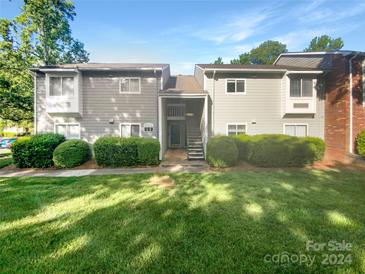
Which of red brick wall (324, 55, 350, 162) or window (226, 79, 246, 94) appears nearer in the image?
red brick wall (324, 55, 350, 162)

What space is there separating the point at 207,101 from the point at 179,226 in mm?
Result: 8895

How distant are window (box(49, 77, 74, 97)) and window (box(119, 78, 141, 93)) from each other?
10.1 ft

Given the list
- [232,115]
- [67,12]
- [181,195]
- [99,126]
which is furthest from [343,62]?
[67,12]

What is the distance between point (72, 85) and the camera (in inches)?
453

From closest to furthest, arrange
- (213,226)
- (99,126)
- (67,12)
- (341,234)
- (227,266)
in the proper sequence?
(227,266), (341,234), (213,226), (99,126), (67,12)

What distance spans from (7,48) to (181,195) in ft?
74.4

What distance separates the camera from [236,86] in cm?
1230

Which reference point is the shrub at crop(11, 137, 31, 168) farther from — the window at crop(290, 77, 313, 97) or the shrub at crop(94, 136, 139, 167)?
the window at crop(290, 77, 313, 97)

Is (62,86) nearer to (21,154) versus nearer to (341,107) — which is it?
(21,154)

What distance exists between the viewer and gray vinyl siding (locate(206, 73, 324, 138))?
1227 centimetres

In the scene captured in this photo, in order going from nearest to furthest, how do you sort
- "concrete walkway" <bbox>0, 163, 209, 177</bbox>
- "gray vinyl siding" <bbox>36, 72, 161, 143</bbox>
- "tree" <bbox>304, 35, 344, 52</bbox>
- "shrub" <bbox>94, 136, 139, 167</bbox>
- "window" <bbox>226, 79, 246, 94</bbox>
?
"concrete walkway" <bbox>0, 163, 209, 177</bbox>
"shrub" <bbox>94, 136, 139, 167</bbox>
"gray vinyl siding" <bbox>36, 72, 161, 143</bbox>
"window" <bbox>226, 79, 246, 94</bbox>
"tree" <bbox>304, 35, 344, 52</bbox>

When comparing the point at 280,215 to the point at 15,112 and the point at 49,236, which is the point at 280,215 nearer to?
the point at 49,236

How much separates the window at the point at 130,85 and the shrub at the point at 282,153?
8.27 m

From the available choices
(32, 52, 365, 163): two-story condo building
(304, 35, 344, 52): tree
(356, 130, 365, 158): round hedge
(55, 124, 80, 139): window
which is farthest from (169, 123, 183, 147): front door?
(304, 35, 344, 52): tree
